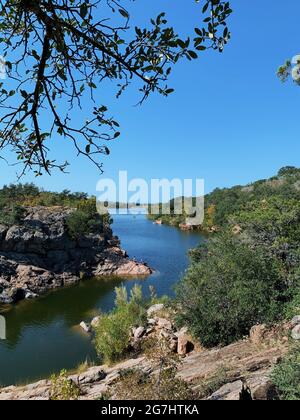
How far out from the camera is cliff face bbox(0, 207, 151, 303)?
27.7 metres

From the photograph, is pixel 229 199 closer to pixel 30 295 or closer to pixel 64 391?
pixel 30 295

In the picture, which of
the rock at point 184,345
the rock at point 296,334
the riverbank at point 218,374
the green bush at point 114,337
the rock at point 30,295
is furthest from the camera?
the rock at point 30,295

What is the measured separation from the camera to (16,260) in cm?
2923

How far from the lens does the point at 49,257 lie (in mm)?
31672

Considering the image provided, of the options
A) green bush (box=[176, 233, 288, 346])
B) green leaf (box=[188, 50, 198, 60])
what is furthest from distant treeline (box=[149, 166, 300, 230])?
green leaf (box=[188, 50, 198, 60])

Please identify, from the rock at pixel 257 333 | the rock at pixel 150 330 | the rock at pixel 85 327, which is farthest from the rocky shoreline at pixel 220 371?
the rock at pixel 85 327

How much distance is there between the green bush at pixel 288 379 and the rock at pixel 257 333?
152 inches

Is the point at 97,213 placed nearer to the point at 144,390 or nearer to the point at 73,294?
Answer: the point at 73,294

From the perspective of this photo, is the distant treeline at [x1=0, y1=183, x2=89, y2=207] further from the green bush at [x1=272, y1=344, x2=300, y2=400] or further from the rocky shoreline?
the green bush at [x1=272, y1=344, x2=300, y2=400]

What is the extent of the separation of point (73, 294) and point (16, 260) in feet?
19.0

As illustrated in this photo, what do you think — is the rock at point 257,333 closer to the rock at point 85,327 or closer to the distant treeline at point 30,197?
the rock at point 85,327

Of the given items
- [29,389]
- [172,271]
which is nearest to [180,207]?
[172,271]

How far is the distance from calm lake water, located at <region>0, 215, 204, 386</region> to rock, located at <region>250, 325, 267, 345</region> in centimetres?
421

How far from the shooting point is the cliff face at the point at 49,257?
2767 centimetres
